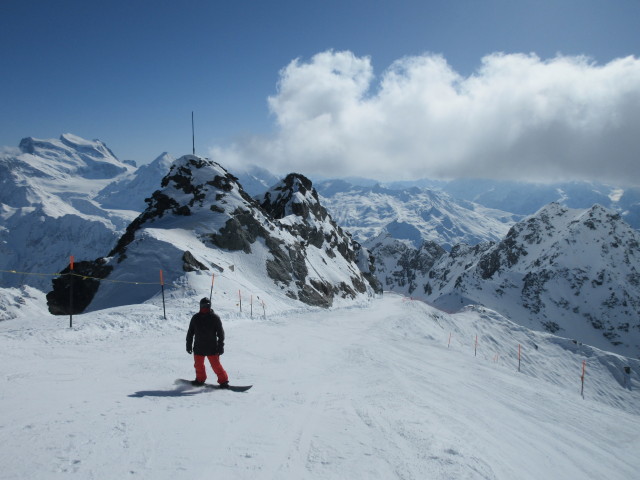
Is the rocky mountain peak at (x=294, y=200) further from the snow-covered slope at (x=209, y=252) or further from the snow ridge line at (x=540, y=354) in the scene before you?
the snow ridge line at (x=540, y=354)

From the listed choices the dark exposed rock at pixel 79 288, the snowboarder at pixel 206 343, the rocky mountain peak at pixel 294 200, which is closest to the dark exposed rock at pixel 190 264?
the dark exposed rock at pixel 79 288

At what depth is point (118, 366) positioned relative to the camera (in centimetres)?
1038

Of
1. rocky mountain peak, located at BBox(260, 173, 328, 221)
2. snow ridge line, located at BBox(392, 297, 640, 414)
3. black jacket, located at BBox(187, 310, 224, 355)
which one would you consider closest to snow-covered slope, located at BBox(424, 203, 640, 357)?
snow ridge line, located at BBox(392, 297, 640, 414)

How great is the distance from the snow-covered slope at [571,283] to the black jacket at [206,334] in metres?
131

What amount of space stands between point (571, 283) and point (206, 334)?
193018 millimetres

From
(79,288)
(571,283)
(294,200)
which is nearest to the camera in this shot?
(79,288)

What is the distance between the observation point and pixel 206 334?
905 centimetres

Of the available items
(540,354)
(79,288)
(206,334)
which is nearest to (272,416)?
(206,334)

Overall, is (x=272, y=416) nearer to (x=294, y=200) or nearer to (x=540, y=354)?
(x=540, y=354)

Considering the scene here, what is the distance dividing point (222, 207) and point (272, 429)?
4646 centimetres

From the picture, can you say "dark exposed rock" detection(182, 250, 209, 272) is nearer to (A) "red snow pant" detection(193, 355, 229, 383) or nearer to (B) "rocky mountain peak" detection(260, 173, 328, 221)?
(A) "red snow pant" detection(193, 355, 229, 383)

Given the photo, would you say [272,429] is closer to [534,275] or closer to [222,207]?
[222,207]

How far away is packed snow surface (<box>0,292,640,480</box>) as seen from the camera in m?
5.27

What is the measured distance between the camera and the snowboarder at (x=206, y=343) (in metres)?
9.04
